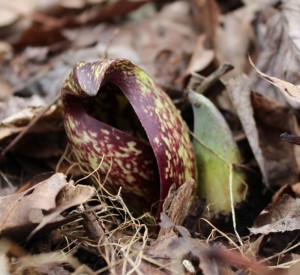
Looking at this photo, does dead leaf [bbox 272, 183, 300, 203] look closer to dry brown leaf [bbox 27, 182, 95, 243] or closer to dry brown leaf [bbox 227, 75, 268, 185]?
dry brown leaf [bbox 227, 75, 268, 185]

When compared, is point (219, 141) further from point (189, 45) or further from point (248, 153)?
point (189, 45)

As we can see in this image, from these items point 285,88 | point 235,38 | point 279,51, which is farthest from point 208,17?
point 285,88

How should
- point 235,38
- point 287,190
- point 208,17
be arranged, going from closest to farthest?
point 287,190, point 235,38, point 208,17

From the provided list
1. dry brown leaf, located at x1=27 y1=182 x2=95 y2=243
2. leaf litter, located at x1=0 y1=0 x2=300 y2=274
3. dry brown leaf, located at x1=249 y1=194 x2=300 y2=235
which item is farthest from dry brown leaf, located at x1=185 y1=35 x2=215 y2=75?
dry brown leaf, located at x1=27 y1=182 x2=95 y2=243

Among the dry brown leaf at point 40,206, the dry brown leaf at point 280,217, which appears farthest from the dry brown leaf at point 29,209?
the dry brown leaf at point 280,217

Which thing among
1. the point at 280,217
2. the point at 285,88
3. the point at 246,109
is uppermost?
the point at 285,88

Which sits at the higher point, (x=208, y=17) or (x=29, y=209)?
(x=29, y=209)

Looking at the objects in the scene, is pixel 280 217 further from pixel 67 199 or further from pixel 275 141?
pixel 67 199

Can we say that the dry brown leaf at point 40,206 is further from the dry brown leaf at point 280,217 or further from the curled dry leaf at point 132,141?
the dry brown leaf at point 280,217
